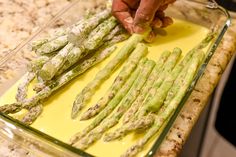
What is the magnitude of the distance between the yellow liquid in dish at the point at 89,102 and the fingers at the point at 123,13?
57 mm

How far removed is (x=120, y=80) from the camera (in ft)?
3.25

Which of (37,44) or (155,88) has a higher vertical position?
(37,44)

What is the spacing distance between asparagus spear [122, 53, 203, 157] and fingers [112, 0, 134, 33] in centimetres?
22

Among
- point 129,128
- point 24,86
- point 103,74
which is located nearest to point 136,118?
point 129,128

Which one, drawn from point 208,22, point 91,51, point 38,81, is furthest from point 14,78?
point 208,22

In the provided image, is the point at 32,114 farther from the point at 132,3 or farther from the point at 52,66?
the point at 132,3

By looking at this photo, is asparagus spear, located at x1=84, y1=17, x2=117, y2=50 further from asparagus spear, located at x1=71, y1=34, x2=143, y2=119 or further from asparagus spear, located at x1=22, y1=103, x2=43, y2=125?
asparagus spear, located at x1=22, y1=103, x2=43, y2=125

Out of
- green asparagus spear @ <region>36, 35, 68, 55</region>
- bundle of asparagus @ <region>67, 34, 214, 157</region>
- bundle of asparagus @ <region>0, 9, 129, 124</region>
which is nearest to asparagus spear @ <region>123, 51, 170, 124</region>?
bundle of asparagus @ <region>67, 34, 214, 157</region>

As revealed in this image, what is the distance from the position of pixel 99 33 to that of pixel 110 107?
261 millimetres

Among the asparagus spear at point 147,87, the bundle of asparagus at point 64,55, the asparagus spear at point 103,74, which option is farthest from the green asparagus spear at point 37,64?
the asparagus spear at point 147,87

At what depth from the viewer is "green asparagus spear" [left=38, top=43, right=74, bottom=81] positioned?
972 mm

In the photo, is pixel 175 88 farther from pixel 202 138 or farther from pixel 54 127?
pixel 202 138

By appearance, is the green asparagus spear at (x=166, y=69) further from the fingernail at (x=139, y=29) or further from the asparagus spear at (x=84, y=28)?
the asparagus spear at (x=84, y=28)

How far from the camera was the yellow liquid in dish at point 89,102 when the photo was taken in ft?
2.82
